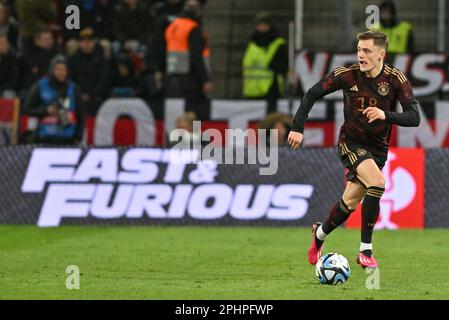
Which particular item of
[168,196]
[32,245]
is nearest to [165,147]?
[168,196]

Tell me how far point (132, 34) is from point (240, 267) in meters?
9.63

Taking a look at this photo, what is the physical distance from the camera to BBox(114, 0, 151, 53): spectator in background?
2070 cm

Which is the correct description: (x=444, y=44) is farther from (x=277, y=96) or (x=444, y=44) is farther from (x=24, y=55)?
(x=24, y=55)

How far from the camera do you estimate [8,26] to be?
66.7 ft

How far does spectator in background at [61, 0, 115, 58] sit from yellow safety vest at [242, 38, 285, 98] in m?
2.45

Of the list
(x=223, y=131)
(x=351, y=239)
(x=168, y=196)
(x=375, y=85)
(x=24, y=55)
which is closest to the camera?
(x=375, y=85)

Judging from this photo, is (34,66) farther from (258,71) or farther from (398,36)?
(398,36)

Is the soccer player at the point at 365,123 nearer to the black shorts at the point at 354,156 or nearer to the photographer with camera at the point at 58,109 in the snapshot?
the black shorts at the point at 354,156

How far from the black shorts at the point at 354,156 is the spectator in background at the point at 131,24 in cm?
967

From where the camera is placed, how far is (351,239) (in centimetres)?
1499
